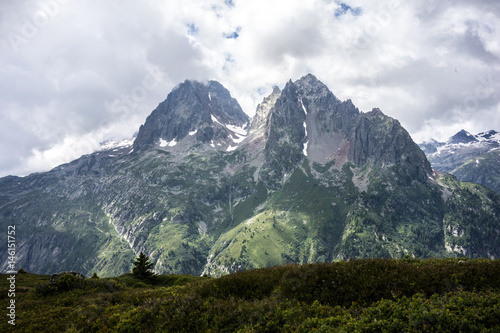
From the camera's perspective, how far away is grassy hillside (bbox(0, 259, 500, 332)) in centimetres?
1120

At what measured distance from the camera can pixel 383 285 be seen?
51.3ft

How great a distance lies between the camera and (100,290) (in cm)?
2962

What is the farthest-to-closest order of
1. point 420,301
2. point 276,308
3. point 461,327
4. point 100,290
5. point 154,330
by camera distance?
point 100,290, point 154,330, point 276,308, point 420,301, point 461,327

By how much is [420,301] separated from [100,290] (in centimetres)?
3275

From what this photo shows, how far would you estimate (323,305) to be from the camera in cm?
1512

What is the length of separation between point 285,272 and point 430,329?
10150 millimetres

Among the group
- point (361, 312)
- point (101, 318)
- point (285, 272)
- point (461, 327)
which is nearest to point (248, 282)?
point (285, 272)

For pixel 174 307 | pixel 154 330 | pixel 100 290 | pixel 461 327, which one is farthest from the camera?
pixel 100 290

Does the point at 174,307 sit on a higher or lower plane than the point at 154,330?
higher

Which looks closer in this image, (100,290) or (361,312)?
(361,312)

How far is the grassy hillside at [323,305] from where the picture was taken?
11.2 meters

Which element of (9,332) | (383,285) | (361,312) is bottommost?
(9,332)

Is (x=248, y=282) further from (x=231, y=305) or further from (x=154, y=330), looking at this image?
(x=154, y=330)

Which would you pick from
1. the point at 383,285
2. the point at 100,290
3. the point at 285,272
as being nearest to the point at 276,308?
the point at 285,272
